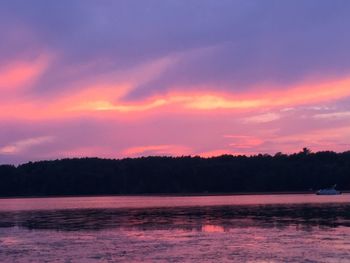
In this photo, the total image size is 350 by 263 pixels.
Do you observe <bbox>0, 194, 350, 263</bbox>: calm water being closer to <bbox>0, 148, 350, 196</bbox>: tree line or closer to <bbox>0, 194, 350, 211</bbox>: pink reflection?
<bbox>0, 194, 350, 211</bbox>: pink reflection

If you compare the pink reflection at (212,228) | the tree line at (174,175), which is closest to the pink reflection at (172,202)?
the tree line at (174,175)

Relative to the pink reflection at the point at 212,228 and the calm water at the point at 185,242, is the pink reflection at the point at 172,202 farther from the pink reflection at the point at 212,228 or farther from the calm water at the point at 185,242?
the pink reflection at the point at 212,228

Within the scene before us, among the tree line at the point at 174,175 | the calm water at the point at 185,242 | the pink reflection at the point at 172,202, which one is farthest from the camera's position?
the tree line at the point at 174,175

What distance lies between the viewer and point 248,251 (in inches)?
1056

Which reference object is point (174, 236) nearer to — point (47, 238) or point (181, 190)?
point (47, 238)

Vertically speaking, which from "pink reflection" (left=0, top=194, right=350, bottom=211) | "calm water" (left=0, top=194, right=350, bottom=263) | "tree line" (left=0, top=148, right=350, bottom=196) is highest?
"tree line" (left=0, top=148, right=350, bottom=196)

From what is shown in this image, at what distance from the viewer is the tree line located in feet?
483

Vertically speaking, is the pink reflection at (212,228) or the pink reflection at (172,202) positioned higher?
the pink reflection at (172,202)

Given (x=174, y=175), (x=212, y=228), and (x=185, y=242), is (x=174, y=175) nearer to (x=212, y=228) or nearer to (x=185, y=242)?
(x=212, y=228)

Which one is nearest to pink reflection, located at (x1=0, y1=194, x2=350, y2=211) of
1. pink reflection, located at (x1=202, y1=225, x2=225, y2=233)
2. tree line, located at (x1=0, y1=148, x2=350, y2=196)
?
tree line, located at (x1=0, y1=148, x2=350, y2=196)

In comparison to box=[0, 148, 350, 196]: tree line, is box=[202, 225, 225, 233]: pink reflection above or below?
below

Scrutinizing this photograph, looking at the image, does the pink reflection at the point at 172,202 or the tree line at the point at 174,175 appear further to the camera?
the tree line at the point at 174,175

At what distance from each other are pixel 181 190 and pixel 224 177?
41.9 ft

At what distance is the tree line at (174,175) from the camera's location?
14725 cm
